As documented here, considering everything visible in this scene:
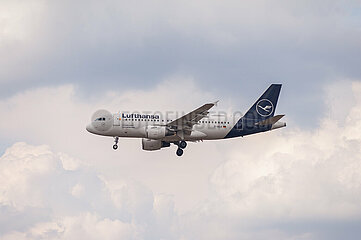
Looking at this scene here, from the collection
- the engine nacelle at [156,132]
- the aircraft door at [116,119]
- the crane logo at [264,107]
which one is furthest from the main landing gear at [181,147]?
the crane logo at [264,107]

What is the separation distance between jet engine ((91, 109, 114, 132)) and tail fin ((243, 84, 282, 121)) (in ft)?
61.7

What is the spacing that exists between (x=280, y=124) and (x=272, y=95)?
5610 millimetres

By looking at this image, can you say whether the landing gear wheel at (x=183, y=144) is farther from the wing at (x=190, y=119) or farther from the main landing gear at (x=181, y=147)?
the wing at (x=190, y=119)

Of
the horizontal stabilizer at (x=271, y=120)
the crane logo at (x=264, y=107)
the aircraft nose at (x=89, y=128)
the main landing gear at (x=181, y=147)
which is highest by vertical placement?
the crane logo at (x=264, y=107)

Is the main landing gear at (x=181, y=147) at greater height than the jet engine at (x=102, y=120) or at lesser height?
lesser

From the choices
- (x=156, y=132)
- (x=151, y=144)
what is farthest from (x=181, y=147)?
(x=156, y=132)

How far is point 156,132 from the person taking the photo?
334 ft

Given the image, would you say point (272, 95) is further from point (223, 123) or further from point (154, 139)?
point (154, 139)

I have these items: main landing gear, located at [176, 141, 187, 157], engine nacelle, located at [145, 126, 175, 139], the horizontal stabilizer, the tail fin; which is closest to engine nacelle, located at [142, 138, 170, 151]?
main landing gear, located at [176, 141, 187, 157]

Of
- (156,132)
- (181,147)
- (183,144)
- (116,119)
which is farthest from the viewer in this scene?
(181,147)

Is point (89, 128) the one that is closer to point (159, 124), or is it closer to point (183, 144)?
point (159, 124)

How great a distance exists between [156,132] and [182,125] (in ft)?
11.9

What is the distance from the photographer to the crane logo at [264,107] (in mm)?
107688

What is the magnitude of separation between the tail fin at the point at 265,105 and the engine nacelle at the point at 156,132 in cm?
1189
